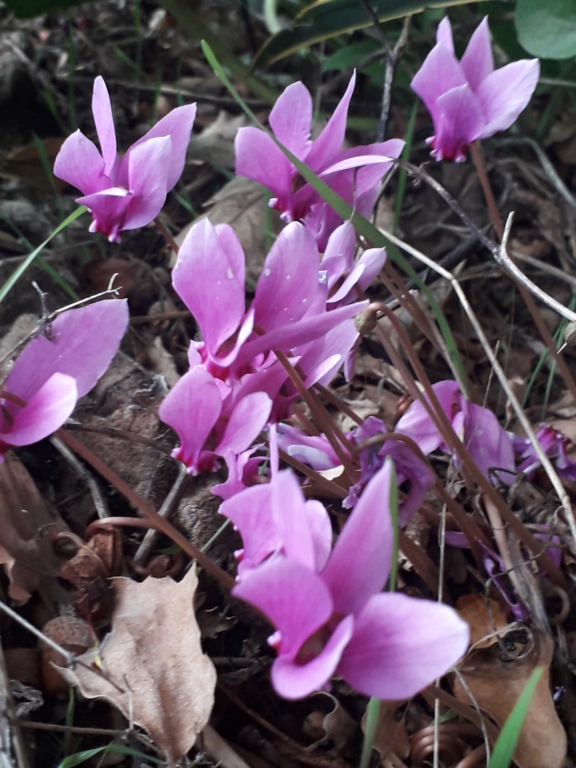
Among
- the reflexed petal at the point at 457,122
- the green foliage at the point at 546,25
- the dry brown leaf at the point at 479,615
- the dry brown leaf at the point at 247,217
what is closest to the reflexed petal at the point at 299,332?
the reflexed petal at the point at 457,122

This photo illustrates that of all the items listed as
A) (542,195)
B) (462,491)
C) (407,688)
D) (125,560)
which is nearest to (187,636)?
(125,560)

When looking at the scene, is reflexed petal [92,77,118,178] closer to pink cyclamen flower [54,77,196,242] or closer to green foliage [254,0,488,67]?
pink cyclamen flower [54,77,196,242]

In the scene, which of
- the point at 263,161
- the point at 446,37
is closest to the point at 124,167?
the point at 263,161

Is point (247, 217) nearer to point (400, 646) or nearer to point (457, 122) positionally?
point (457, 122)

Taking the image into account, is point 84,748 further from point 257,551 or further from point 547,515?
point 547,515

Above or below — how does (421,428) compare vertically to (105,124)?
below
